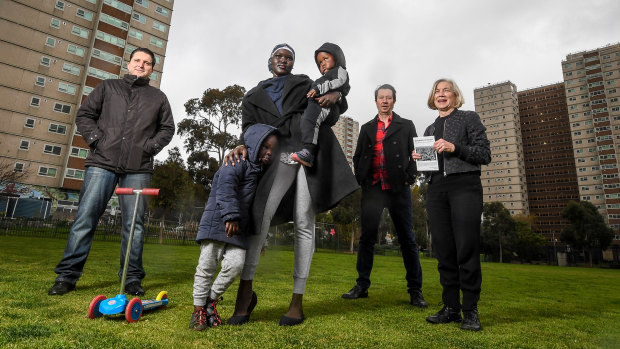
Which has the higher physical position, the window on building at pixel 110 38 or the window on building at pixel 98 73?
the window on building at pixel 110 38

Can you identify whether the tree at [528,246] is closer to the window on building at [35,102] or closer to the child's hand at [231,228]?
the child's hand at [231,228]

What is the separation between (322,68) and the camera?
273 centimetres

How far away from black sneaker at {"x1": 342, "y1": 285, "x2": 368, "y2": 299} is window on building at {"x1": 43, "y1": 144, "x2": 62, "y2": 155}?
40.8m

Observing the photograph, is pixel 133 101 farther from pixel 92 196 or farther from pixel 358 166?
pixel 358 166

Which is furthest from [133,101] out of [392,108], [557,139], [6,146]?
[557,139]

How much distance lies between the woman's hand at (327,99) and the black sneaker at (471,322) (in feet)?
5.96

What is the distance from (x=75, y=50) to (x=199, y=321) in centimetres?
4452


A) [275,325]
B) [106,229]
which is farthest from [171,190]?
[275,325]

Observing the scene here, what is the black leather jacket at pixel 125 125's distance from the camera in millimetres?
3133

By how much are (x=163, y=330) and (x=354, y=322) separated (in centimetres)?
123

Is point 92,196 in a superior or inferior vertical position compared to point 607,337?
superior

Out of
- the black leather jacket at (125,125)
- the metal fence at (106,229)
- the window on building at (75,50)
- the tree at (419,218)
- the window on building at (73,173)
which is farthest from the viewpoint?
the tree at (419,218)

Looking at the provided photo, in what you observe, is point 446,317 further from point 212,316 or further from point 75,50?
point 75,50

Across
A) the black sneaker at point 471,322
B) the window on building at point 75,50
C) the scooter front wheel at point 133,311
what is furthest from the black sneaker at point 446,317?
the window on building at point 75,50
